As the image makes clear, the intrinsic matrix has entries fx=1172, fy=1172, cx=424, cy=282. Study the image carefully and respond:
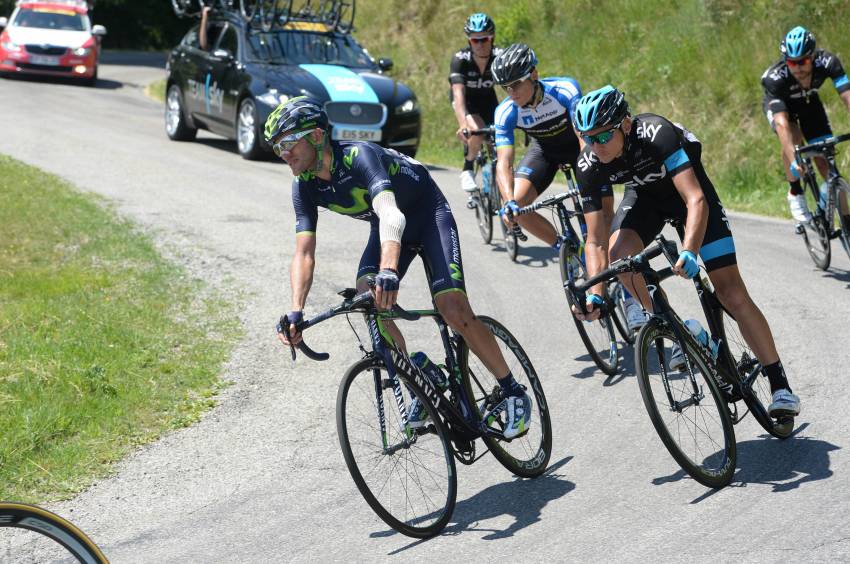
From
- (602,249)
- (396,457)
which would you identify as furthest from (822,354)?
(396,457)

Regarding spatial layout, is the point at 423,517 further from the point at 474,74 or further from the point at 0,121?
the point at 0,121

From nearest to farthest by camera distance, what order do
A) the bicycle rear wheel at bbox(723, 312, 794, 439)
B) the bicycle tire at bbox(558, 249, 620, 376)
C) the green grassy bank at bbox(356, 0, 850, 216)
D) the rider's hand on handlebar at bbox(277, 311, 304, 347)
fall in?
1. the rider's hand on handlebar at bbox(277, 311, 304, 347)
2. the bicycle rear wheel at bbox(723, 312, 794, 439)
3. the bicycle tire at bbox(558, 249, 620, 376)
4. the green grassy bank at bbox(356, 0, 850, 216)

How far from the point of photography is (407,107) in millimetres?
18156

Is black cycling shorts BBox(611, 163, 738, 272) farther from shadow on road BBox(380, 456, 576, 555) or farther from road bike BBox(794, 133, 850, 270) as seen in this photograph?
road bike BBox(794, 133, 850, 270)

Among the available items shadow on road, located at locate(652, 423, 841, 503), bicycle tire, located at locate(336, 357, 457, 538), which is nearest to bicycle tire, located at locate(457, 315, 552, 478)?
bicycle tire, located at locate(336, 357, 457, 538)

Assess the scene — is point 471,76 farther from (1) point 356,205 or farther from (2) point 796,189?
(1) point 356,205

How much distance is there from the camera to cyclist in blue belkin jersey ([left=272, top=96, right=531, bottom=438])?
579 centimetres

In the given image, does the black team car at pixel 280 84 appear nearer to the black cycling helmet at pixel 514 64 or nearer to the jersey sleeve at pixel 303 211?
the black cycling helmet at pixel 514 64

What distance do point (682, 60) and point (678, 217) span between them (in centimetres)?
1374

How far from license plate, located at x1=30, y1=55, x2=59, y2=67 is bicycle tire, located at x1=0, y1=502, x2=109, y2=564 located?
1030 inches

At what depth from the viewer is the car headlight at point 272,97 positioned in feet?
57.2

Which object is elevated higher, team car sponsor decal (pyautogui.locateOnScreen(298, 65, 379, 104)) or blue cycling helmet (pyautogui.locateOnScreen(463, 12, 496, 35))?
blue cycling helmet (pyautogui.locateOnScreen(463, 12, 496, 35))

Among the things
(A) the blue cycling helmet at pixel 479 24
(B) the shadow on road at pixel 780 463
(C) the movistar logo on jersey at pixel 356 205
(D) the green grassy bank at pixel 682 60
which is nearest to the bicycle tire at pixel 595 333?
(B) the shadow on road at pixel 780 463

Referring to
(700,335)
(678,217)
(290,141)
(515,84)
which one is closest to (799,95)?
(515,84)
